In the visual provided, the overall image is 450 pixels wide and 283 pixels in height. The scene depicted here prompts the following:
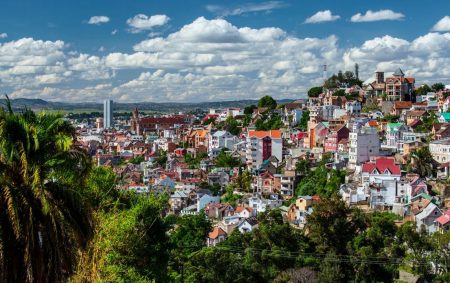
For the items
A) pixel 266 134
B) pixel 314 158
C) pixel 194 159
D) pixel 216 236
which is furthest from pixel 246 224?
pixel 194 159

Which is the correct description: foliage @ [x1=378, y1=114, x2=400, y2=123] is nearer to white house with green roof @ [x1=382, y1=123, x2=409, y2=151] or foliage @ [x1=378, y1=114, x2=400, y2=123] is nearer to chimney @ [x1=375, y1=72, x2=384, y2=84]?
white house with green roof @ [x1=382, y1=123, x2=409, y2=151]

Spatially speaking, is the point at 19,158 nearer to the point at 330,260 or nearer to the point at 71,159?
the point at 71,159

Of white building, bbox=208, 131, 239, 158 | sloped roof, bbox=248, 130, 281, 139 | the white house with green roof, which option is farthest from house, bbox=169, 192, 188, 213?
white building, bbox=208, 131, 239, 158

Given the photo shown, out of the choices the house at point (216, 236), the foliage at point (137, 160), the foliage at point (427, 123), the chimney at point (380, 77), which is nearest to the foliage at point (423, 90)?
the chimney at point (380, 77)

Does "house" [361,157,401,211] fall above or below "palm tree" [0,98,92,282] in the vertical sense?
below

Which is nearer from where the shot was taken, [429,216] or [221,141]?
[429,216]

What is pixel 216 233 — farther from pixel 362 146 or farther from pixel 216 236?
pixel 362 146

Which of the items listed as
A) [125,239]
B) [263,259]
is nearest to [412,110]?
[263,259]
